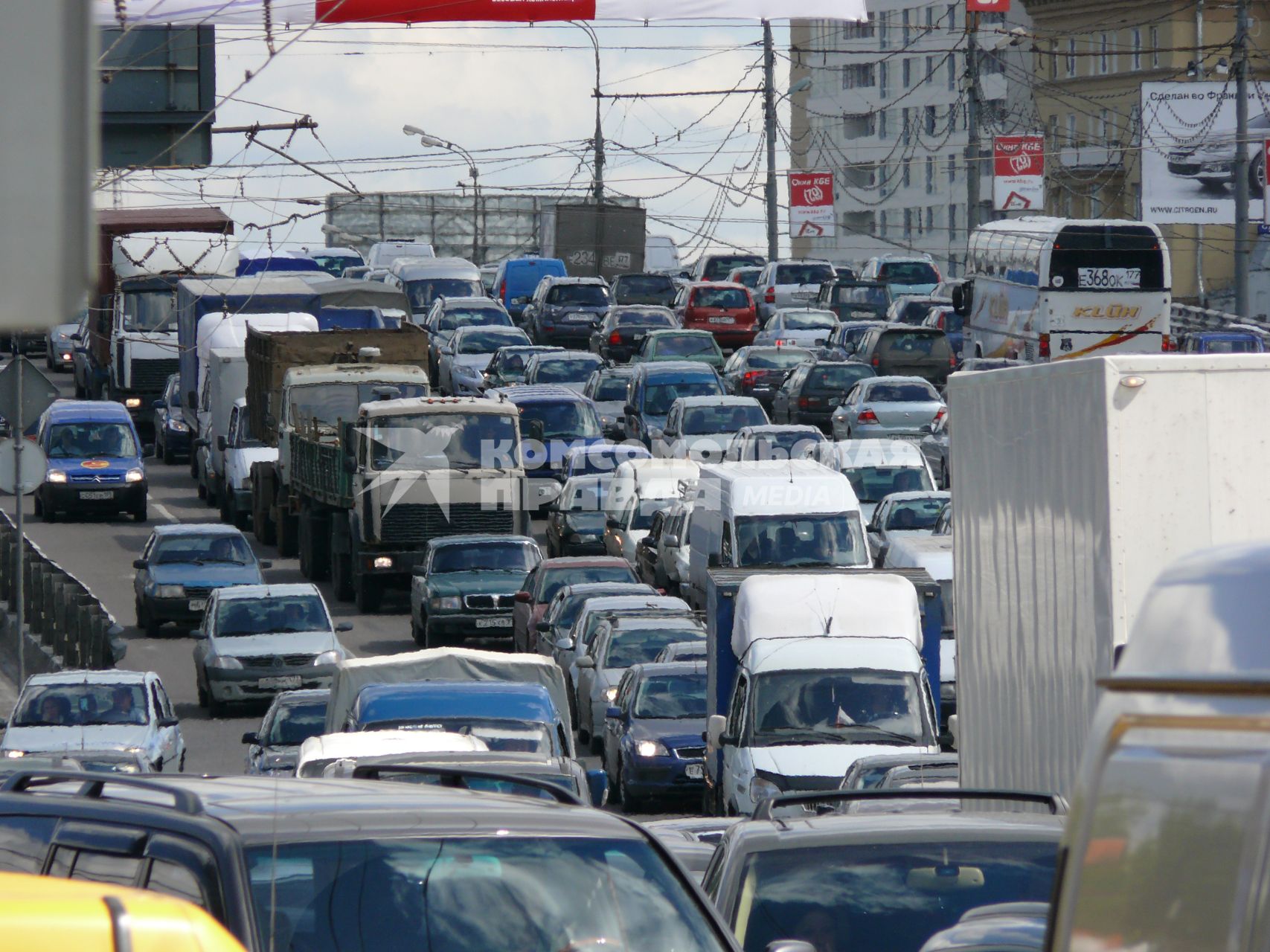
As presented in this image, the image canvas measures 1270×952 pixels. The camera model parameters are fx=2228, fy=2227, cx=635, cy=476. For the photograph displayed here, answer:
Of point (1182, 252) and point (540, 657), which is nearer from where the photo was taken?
point (540, 657)

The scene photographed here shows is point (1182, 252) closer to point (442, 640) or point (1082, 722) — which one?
point (442, 640)

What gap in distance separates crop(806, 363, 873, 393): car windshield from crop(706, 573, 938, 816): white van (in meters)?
25.1

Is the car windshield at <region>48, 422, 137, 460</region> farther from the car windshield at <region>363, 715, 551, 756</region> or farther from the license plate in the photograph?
the car windshield at <region>363, 715, 551, 756</region>

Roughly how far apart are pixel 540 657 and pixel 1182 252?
65.2 meters

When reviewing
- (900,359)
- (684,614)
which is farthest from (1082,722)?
(900,359)

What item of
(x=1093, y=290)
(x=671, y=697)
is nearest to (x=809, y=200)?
(x=1093, y=290)

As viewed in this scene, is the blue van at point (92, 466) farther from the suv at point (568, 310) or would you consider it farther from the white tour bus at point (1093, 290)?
the suv at point (568, 310)

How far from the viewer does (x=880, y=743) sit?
17656 millimetres

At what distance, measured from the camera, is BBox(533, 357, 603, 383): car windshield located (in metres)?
48.4

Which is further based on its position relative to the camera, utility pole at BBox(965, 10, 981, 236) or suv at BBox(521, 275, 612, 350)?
suv at BBox(521, 275, 612, 350)

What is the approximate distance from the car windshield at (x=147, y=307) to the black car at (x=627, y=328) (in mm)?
10600

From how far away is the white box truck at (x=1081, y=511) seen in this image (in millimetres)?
8664

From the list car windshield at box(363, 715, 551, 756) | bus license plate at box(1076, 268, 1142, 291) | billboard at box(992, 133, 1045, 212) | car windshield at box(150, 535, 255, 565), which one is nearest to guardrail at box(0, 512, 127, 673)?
car windshield at box(150, 535, 255, 565)

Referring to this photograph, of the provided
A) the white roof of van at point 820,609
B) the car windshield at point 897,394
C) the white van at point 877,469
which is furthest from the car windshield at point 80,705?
the car windshield at point 897,394
